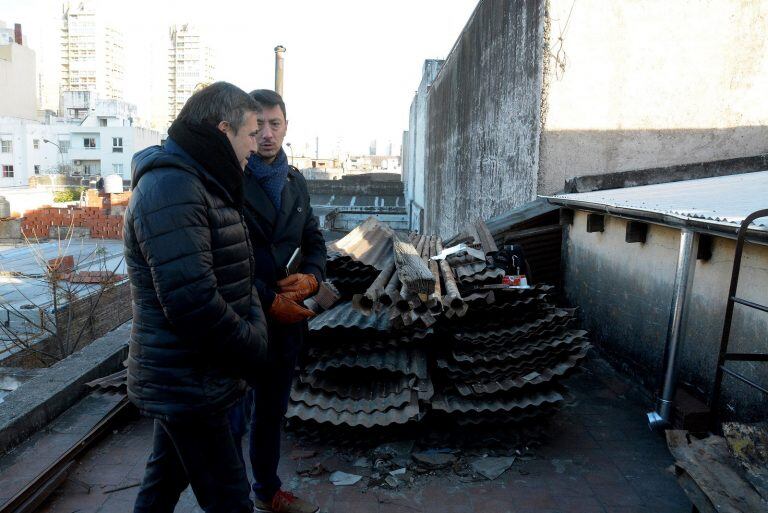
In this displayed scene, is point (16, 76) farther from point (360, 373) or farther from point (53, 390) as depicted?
point (360, 373)

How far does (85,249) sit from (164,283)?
26.7m

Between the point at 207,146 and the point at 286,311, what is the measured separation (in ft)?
2.91

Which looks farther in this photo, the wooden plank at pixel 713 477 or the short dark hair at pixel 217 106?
the wooden plank at pixel 713 477

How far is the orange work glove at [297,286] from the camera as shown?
2695 millimetres

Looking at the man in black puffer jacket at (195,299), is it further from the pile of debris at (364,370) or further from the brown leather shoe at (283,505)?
the pile of debris at (364,370)

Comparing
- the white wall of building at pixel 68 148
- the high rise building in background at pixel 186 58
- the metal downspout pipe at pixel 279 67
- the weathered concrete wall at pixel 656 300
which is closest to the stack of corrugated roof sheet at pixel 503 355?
the weathered concrete wall at pixel 656 300

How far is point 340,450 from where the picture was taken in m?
3.66

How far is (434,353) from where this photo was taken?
3980 millimetres

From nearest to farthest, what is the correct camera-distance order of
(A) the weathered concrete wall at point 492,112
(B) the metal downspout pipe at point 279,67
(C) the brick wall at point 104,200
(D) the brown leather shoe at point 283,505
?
(D) the brown leather shoe at point 283,505 < (A) the weathered concrete wall at point 492,112 < (B) the metal downspout pipe at point 279,67 < (C) the brick wall at point 104,200

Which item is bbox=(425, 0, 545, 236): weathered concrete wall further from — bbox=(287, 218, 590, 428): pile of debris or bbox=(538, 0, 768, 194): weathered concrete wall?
bbox=(287, 218, 590, 428): pile of debris

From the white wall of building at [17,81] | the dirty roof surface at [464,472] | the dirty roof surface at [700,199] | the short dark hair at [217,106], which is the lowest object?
the dirty roof surface at [464,472]

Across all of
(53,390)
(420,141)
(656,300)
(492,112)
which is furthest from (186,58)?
(656,300)

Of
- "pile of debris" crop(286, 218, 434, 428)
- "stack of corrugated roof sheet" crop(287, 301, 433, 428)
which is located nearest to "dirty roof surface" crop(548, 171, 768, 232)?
"pile of debris" crop(286, 218, 434, 428)

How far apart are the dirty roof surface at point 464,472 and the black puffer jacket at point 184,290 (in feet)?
4.50
